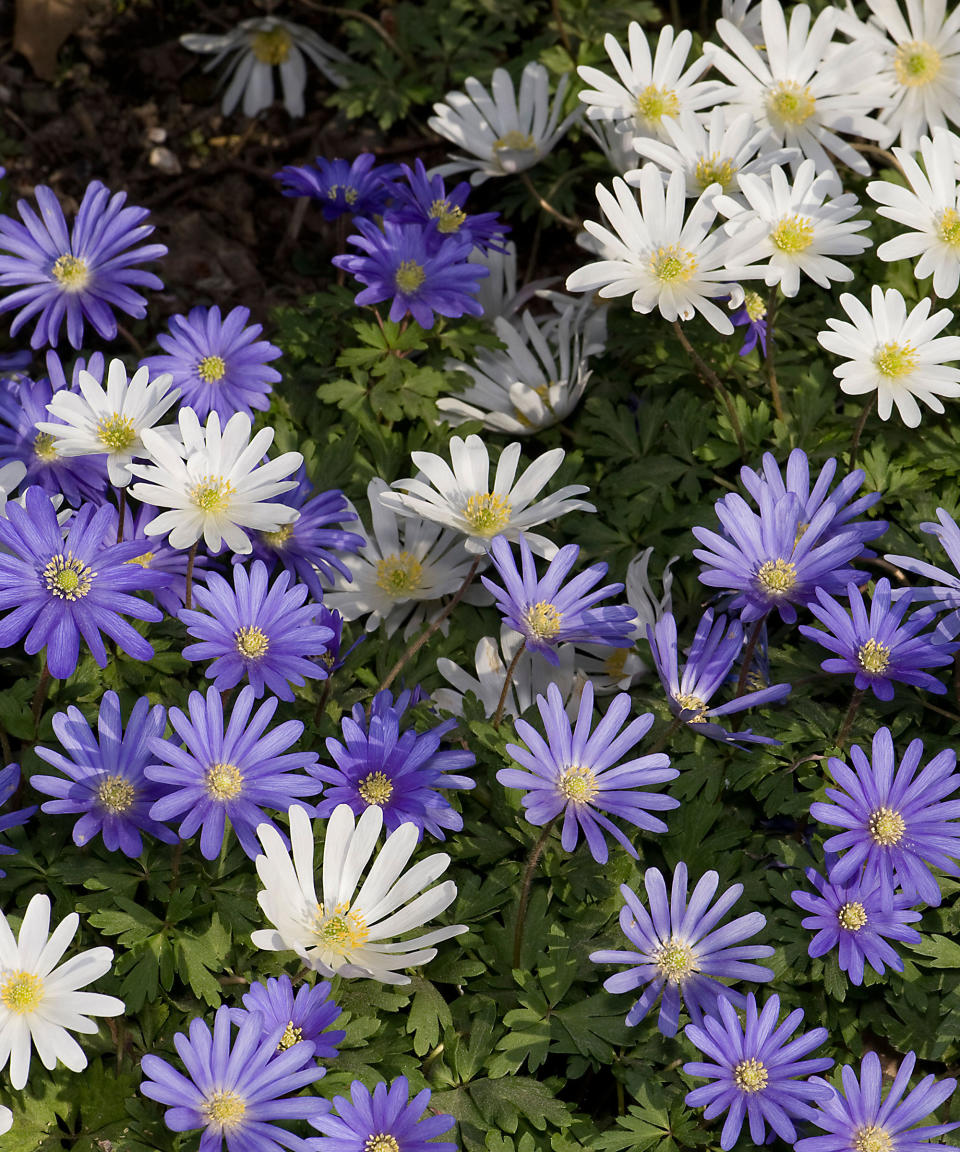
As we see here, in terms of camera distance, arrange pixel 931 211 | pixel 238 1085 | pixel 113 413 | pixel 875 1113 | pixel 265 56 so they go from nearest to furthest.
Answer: pixel 238 1085, pixel 875 1113, pixel 113 413, pixel 931 211, pixel 265 56

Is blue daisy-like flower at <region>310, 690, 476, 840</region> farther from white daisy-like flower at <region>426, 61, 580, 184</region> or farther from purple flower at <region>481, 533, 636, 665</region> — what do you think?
white daisy-like flower at <region>426, 61, 580, 184</region>

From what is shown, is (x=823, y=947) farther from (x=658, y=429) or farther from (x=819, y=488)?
(x=658, y=429)

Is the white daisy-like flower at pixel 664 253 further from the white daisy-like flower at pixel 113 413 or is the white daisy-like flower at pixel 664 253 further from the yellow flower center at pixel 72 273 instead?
the yellow flower center at pixel 72 273

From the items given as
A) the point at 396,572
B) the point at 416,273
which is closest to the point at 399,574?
the point at 396,572

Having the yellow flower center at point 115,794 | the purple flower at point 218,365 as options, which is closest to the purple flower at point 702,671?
the yellow flower center at point 115,794

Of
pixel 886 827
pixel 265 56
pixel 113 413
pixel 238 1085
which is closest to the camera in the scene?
pixel 238 1085

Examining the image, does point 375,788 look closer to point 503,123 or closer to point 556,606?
point 556,606

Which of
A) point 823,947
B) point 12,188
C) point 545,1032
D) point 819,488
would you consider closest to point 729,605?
point 819,488
